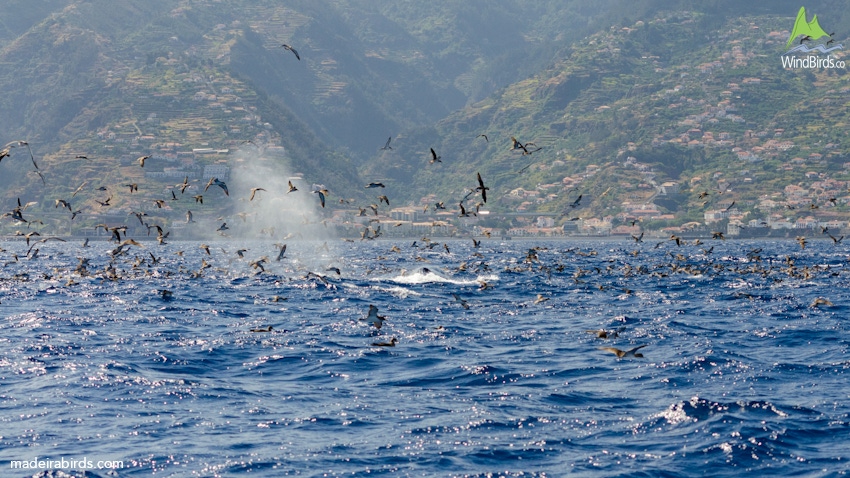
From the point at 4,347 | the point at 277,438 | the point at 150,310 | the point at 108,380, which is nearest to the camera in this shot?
the point at 277,438

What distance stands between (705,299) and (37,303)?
35.7m

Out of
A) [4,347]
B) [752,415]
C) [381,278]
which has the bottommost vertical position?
[381,278]

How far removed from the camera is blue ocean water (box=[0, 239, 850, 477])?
68.0 feet

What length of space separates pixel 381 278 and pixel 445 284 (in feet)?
22.6

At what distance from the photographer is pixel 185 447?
21359 mm

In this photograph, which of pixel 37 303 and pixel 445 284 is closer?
pixel 37 303

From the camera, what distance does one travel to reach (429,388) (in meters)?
27.4

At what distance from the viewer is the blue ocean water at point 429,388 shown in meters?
20.7

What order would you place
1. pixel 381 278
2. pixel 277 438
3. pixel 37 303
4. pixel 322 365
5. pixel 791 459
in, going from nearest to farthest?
pixel 791 459 → pixel 277 438 → pixel 322 365 → pixel 37 303 → pixel 381 278

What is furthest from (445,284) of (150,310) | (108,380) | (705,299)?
(108,380)

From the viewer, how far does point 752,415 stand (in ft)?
77.6

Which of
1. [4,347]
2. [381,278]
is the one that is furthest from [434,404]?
[381,278]

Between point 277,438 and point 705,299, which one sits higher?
point 277,438

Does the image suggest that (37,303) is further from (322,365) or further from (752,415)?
(752,415)
